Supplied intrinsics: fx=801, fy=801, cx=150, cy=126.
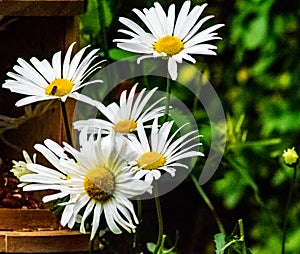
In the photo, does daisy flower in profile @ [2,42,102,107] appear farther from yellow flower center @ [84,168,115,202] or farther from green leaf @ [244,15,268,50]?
green leaf @ [244,15,268,50]

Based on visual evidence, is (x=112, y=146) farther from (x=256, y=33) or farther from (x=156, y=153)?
(x=256, y=33)

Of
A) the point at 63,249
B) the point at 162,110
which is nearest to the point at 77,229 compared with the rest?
the point at 63,249

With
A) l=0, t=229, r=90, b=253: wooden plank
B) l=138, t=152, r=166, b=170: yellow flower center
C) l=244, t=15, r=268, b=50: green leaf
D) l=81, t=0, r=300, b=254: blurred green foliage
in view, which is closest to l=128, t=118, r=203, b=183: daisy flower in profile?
l=138, t=152, r=166, b=170: yellow flower center

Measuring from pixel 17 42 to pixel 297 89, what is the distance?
57 centimetres

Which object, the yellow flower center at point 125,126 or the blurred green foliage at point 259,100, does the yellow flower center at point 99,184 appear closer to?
the yellow flower center at point 125,126

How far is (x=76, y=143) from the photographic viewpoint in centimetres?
73

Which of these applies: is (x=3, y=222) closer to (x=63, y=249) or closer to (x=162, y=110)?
(x=63, y=249)

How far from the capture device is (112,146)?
0.56 meters

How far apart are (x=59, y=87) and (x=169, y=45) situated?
0.09m

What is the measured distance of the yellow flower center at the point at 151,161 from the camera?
0.57m

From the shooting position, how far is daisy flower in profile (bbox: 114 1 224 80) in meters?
0.58

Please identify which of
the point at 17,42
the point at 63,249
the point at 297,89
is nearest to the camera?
the point at 63,249

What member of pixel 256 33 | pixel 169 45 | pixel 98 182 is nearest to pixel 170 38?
pixel 169 45

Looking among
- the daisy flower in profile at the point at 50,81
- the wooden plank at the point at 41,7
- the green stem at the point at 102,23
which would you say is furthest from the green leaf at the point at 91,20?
the daisy flower in profile at the point at 50,81
